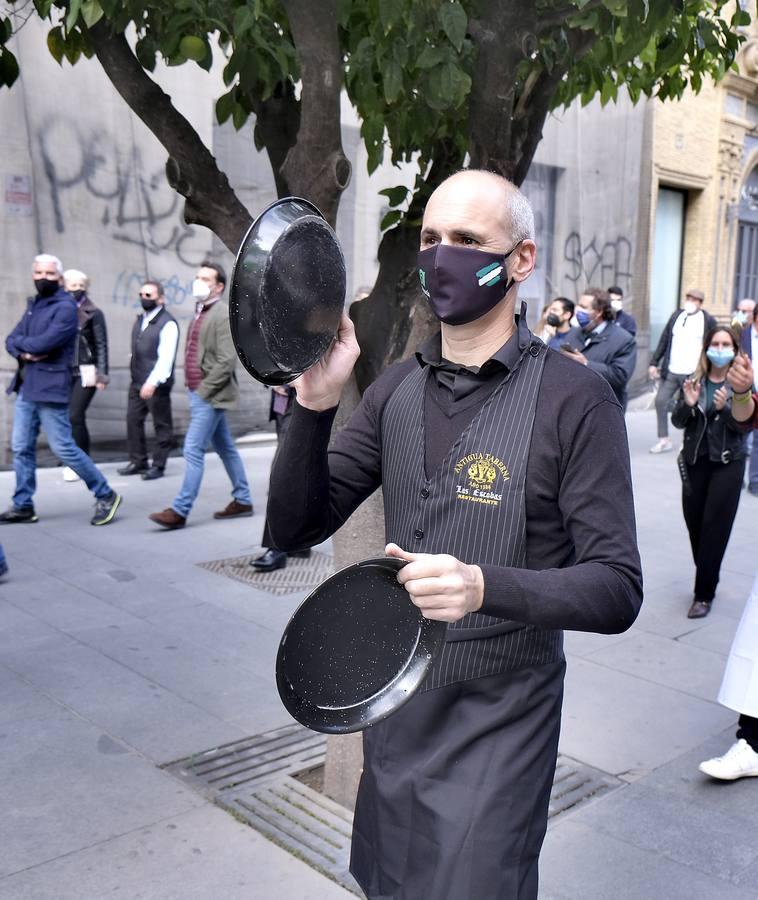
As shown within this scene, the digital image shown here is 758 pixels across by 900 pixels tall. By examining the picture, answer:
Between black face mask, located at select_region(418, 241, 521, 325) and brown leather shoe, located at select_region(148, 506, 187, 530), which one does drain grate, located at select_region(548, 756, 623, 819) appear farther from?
brown leather shoe, located at select_region(148, 506, 187, 530)

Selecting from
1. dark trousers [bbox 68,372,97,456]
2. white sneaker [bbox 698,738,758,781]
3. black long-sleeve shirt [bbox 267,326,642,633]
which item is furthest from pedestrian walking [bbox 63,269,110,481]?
black long-sleeve shirt [bbox 267,326,642,633]

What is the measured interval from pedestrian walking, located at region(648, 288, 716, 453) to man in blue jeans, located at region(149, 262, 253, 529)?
219 inches

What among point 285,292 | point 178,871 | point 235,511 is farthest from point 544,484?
point 235,511

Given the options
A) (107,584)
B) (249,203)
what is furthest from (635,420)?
(107,584)

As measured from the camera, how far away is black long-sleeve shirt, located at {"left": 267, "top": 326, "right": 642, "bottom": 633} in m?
1.84

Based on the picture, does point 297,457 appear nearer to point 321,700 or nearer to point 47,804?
point 321,700

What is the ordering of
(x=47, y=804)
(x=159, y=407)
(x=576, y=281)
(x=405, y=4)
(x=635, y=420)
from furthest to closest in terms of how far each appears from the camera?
(x=576, y=281), (x=635, y=420), (x=159, y=407), (x=47, y=804), (x=405, y=4)

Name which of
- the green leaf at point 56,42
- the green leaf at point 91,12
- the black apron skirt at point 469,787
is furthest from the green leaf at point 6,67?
the black apron skirt at point 469,787

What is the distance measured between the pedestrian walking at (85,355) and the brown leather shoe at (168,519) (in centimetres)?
179

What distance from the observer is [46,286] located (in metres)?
8.05

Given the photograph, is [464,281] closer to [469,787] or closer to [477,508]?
[477,508]

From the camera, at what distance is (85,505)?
8.72 meters

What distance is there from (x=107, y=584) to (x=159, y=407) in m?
3.45

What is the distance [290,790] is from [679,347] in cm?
910
